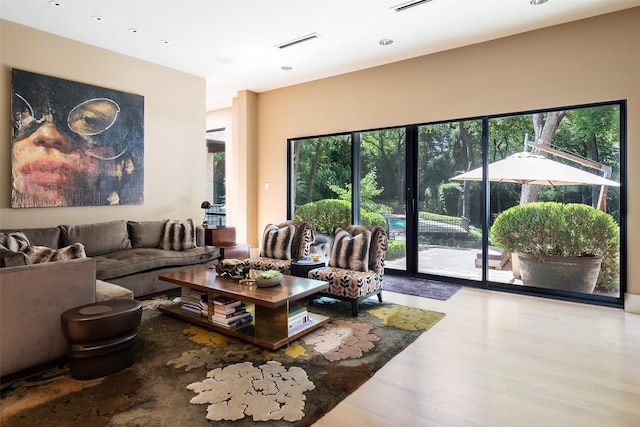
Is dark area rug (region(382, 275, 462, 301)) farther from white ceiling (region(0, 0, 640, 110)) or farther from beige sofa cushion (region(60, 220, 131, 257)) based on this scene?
beige sofa cushion (region(60, 220, 131, 257))

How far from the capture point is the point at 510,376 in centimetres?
252

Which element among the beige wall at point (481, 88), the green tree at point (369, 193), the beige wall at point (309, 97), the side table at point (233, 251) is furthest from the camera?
the green tree at point (369, 193)

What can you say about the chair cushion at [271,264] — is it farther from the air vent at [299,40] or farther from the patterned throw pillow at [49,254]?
the air vent at [299,40]

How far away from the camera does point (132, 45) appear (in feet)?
16.1

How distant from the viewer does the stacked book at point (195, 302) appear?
3.51 meters

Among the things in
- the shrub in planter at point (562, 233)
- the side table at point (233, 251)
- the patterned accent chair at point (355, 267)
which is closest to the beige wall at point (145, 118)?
the side table at point (233, 251)

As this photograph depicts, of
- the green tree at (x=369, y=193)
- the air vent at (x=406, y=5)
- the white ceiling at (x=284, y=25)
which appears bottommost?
the green tree at (x=369, y=193)

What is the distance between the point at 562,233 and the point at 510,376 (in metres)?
2.67

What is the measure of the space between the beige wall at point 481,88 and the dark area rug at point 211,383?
10.6ft

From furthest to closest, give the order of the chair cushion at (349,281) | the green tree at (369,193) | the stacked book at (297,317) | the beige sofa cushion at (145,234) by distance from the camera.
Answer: the green tree at (369,193) → the beige sofa cushion at (145,234) → the chair cushion at (349,281) → the stacked book at (297,317)

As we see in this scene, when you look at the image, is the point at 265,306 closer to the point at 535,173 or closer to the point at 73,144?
the point at 73,144

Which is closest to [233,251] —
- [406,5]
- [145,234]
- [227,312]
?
[145,234]

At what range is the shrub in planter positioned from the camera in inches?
164

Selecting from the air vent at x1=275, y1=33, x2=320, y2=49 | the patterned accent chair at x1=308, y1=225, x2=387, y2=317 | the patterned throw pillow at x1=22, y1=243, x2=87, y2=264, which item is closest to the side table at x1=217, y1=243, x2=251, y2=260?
the patterned accent chair at x1=308, y1=225, x2=387, y2=317
